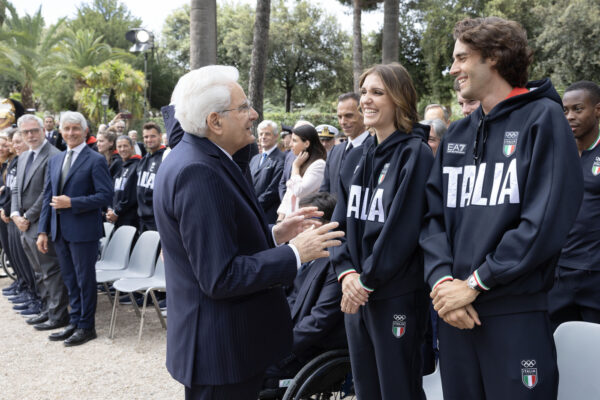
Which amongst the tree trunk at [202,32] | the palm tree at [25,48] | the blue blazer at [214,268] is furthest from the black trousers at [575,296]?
the palm tree at [25,48]

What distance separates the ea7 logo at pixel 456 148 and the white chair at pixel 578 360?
0.86m

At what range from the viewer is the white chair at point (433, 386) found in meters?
2.63

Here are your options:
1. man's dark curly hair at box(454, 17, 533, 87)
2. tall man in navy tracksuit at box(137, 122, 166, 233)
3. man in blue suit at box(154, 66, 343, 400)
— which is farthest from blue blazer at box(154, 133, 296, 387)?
tall man in navy tracksuit at box(137, 122, 166, 233)

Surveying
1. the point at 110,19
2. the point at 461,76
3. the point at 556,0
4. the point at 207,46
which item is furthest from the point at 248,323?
the point at 110,19

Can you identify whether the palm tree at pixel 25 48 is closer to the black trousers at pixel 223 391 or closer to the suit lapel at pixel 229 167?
the suit lapel at pixel 229 167

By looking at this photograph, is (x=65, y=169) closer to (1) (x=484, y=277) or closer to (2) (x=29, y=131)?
(2) (x=29, y=131)

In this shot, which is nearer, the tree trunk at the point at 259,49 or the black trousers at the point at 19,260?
the black trousers at the point at 19,260

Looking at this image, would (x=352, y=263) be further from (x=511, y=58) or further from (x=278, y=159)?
(x=278, y=159)

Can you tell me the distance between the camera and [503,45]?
2072 mm

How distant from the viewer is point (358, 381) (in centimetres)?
258

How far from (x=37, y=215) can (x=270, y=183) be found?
275 centimetres

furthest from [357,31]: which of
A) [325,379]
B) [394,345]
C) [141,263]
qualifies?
[394,345]

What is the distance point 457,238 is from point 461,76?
2.25 ft

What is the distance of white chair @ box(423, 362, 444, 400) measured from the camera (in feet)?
8.64
